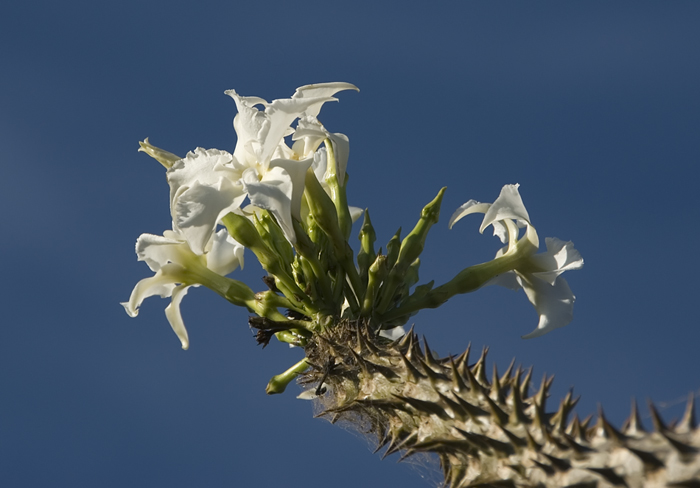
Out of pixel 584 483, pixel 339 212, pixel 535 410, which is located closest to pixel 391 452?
pixel 535 410

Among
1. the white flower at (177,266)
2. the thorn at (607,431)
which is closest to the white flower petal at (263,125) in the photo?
the white flower at (177,266)

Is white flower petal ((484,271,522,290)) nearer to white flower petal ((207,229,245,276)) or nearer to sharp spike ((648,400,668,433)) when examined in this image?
white flower petal ((207,229,245,276))

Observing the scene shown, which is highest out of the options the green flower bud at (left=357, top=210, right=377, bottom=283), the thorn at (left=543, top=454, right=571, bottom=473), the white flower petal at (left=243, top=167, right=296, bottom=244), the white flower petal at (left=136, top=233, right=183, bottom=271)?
the green flower bud at (left=357, top=210, right=377, bottom=283)

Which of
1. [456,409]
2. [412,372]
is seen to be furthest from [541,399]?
[412,372]

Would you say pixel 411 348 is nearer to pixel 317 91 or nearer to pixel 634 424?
pixel 634 424

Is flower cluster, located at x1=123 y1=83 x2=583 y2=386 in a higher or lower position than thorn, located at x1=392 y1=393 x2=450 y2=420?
higher

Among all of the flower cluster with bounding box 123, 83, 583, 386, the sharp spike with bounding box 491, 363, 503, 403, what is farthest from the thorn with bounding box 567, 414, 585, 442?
the flower cluster with bounding box 123, 83, 583, 386
